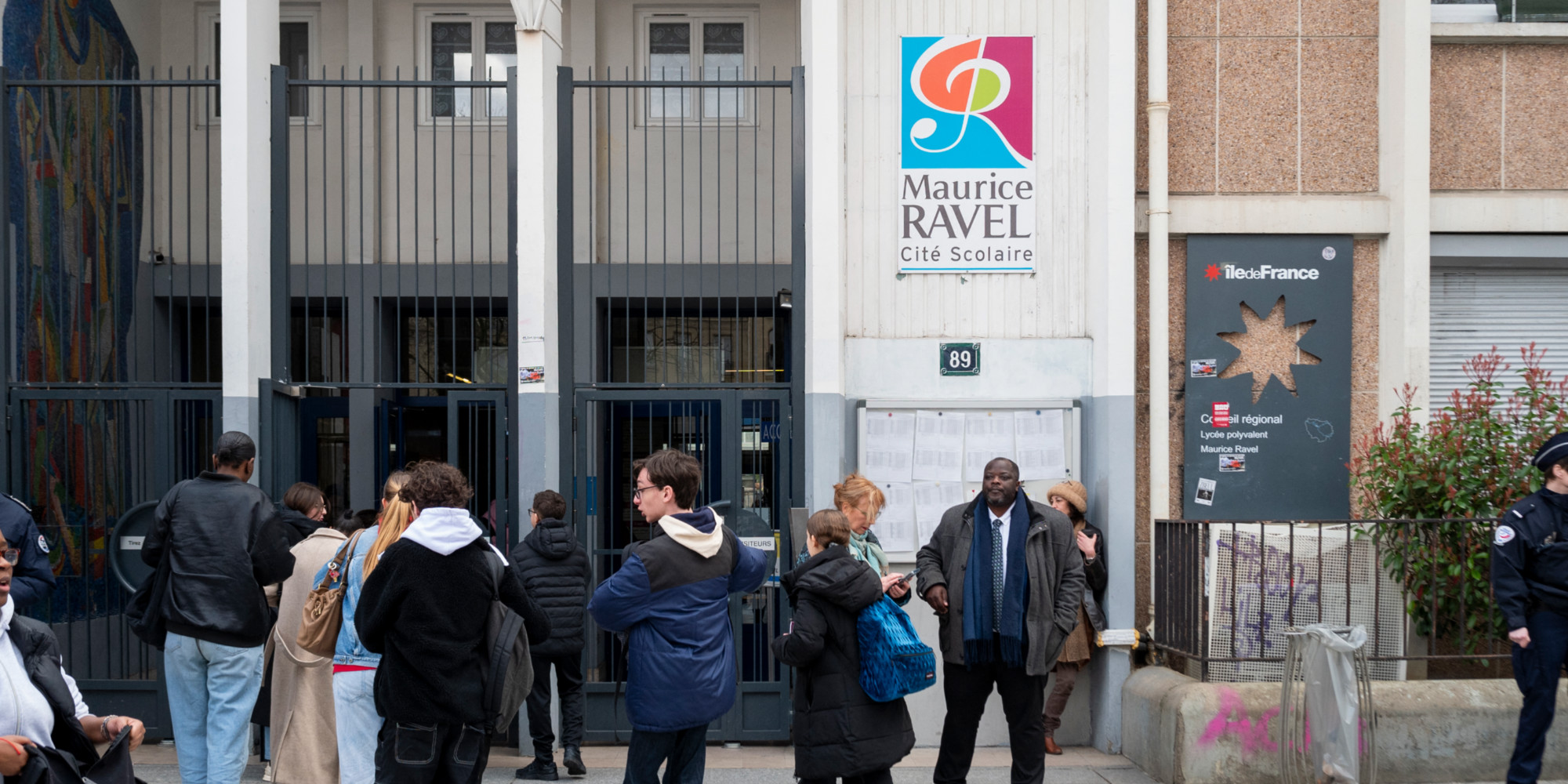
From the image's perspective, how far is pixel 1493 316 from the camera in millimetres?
8398

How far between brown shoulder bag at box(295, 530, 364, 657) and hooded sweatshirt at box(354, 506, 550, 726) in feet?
1.79

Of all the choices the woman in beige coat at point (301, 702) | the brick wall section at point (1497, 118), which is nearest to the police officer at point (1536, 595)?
the brick wall section at point (1497, 118)

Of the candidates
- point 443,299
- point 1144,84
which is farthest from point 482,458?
point 1144,84

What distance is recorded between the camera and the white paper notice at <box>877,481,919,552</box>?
767 cm

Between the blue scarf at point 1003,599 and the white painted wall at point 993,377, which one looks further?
the white painted wall at point 993,377

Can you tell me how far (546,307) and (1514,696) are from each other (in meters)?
5.76

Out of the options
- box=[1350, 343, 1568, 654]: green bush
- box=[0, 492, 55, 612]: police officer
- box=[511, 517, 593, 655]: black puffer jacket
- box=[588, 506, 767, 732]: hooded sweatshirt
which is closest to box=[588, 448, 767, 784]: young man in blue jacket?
box=[588, 506, 767, 732]: hooded sweatshirt

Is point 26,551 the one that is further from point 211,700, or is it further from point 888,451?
point 888,451

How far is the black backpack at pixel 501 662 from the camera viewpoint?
452 cm

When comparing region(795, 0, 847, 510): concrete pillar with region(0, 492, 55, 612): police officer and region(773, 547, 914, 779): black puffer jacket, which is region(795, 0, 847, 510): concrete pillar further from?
region(0, 492, 55, 612): police officer

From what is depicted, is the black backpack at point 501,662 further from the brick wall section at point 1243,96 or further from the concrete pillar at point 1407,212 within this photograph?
the concrete pillar at point 1407,212

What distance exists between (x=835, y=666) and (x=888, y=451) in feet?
9.16

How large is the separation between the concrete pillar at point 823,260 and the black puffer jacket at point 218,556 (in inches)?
122

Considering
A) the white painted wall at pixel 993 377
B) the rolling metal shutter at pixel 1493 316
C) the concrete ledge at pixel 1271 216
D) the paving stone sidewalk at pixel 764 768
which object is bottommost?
the paving stone sidewalk at pixel 764 768
